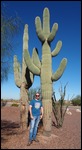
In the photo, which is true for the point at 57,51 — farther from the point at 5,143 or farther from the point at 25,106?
the point at 5,143

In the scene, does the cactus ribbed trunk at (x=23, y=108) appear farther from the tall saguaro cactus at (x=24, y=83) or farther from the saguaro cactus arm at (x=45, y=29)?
the saguaro cactus arm at (x=45, y=29)

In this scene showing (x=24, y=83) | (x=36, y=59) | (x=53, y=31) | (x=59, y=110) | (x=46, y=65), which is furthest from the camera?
(x=59, y=110)

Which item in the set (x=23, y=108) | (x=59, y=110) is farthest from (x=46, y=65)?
(x=59, y=110)

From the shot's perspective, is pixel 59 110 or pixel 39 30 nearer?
pixel 39 30

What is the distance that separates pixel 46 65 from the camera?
11.2 meters

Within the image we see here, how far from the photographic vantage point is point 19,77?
12.5 meters

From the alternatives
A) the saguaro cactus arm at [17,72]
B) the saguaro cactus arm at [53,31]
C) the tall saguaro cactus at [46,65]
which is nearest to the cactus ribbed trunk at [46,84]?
the tall saguaro cactus at [46,65]

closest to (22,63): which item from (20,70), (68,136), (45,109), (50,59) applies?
(20,70)

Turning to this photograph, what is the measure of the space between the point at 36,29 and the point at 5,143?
4741 millimetres

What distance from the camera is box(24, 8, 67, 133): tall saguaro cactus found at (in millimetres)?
10883

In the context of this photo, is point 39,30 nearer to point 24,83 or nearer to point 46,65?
point 46,65

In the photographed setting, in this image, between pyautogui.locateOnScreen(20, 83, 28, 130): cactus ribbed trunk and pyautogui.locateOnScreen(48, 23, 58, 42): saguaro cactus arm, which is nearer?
pyautogui.locateOnScreen(48, 23, 58, 42): saguaro cactus arm

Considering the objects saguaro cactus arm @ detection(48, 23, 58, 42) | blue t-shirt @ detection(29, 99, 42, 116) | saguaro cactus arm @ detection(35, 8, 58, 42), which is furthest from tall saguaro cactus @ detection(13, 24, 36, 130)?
blue t-shirt @ detection(29, 99, 42, 116)

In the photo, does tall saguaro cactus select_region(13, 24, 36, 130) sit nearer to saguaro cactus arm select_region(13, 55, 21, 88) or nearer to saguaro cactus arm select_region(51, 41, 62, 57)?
saguaro cactus arm select_region(13, 55, 21, 88)
